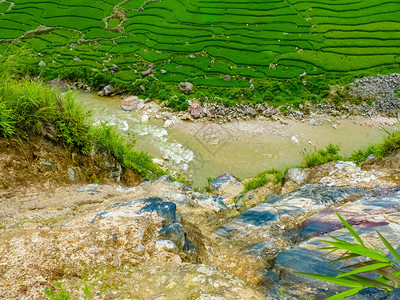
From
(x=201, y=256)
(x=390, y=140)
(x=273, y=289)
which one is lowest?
(x=201, y=256)

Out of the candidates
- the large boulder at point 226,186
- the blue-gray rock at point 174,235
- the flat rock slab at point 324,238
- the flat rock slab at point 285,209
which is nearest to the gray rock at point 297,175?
the large boulder at point 226,186

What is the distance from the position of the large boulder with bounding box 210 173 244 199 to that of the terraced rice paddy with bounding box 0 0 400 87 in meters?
9.18

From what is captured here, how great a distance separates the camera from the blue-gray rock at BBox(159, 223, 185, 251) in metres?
5.12

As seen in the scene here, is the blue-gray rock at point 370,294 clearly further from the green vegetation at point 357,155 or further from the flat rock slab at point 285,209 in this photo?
the green vegetation at point 357,155

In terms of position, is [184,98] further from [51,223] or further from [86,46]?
[51,223]

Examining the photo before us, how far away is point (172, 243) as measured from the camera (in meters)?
4.99

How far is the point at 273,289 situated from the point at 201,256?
5.07ft

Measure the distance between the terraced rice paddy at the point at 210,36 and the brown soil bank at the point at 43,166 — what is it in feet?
43.0

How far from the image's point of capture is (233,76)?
21.0 m

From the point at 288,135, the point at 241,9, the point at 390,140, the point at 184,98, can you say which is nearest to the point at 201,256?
the point at 390,140

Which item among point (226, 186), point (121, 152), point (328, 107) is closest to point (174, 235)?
point (121, 152)

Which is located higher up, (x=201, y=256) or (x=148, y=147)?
(x=201, y=256)

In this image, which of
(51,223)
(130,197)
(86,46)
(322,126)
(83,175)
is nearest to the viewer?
(51,223)

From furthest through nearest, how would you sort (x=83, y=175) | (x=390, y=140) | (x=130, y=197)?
(x=390, y=140), (x=83, y=175), (x=130, y=197)
